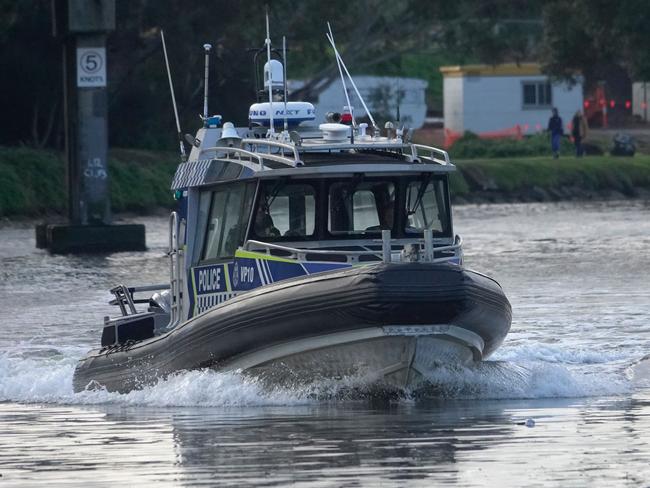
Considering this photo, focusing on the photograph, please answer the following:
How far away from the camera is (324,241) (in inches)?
550

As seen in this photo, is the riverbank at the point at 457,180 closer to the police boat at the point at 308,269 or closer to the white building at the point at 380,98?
the white building at the point at 380,98

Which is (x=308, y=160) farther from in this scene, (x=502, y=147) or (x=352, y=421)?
(x=502, y=147)

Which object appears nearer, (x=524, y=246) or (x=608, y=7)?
(x=524, y=246)

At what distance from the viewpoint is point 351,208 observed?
46.5 feet

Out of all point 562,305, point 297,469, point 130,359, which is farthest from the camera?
point 562,305

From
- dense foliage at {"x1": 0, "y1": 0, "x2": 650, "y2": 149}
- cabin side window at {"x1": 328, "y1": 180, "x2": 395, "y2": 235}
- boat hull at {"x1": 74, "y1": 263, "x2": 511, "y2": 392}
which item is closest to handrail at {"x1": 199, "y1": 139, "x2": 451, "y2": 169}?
cabin side window at {"x1": 328, "y1": 180, "x2": 395, "y2": 235}

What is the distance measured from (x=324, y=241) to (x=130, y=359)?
1.89m

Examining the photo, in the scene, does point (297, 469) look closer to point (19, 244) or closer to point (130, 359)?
point (130, 359)

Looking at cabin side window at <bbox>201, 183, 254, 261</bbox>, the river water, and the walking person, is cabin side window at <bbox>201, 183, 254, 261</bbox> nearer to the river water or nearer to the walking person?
the river water

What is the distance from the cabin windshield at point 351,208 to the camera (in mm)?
13969

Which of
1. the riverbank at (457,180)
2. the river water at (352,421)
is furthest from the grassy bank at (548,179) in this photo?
the river water at (352,421)

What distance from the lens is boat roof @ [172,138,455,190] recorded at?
45.5 ft

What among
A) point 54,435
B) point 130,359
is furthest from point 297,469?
point 130,359

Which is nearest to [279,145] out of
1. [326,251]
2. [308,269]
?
[326,251]
